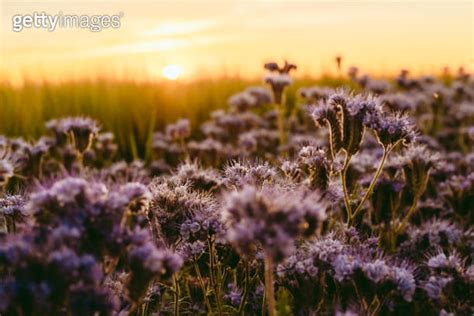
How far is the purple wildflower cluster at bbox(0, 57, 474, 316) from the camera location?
8.91 feet

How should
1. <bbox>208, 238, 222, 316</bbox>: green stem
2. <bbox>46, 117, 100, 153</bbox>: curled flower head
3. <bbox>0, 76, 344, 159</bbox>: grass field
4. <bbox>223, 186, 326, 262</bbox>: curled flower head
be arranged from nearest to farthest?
1. <bbox>223, 186, 326, 262</bbox>: curled flower head
2. <bbox>208, 238, 222, 316</bbox>: green stem
3. <bbox>46, 117, 100, 153</bbox>: curled flower head
4. <bbox>0, 76, 344, 159</bbox>: grass field

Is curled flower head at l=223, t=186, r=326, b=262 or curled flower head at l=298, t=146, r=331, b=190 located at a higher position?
curled flower head at l=223, t=186, r=326, b=262

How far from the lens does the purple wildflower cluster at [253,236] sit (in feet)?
8.91

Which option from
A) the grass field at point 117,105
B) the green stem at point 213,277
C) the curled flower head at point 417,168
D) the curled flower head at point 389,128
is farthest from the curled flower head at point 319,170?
the grass field at point 117,105

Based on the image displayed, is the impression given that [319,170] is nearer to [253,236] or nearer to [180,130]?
[253,236]

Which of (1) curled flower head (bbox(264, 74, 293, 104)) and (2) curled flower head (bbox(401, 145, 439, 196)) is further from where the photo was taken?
(1) curled flower head (bbox(264, 74, 293, 104))

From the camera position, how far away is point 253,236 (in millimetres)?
2676

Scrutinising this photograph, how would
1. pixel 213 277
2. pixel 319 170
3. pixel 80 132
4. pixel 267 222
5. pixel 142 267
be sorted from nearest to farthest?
pixel 267 222 → pixel 142 267 → pixel 213 277 → pixel 319 170 → pixel 80 132

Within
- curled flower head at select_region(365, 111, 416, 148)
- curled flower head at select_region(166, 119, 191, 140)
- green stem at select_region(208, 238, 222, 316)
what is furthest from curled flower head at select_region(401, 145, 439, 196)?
curled flower head at select_region(166, 119, 191, 140)

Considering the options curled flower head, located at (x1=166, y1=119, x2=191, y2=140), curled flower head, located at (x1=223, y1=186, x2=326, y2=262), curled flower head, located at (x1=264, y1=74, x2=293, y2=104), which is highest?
curled flower head, located at (x1=223, y1=186, x2=326, y2=262)

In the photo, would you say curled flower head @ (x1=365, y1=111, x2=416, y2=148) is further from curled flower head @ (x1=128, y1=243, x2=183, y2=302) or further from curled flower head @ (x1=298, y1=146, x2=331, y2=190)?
curled flower head @ (x1=128, y1=243, x2=183, y2=302)

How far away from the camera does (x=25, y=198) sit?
4316mm

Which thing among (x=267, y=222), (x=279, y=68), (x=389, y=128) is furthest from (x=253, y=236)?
(x=279, y=68)

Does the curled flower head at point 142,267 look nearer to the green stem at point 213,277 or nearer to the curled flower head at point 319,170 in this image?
the green stem at point 213,277
